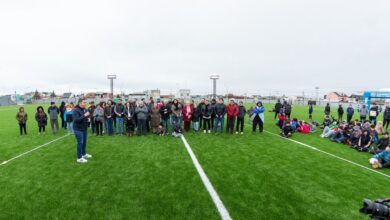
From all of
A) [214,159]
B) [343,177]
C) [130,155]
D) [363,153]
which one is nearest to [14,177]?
[130,155]

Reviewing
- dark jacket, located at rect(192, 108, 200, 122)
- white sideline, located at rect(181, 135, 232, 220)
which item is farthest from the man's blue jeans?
dark jacket, located at rect(192, 108, 200, 122)

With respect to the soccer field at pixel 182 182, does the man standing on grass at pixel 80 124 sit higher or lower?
higher

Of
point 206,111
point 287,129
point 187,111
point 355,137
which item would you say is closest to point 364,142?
point 355,137

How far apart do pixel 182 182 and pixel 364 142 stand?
8.78 m

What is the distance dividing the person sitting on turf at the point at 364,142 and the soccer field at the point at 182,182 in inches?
15.4

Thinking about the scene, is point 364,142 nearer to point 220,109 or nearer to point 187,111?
point 220,109

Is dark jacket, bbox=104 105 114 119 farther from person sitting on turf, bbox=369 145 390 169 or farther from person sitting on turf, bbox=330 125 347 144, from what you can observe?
person sitting on turf, bbox=330 125 347 144

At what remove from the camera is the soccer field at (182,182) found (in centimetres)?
408

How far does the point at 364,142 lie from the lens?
9.20 metres

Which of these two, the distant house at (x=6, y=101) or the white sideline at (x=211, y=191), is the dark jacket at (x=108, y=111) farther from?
the distant house at (x=6, y=101)

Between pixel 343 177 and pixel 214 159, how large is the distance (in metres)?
3.82

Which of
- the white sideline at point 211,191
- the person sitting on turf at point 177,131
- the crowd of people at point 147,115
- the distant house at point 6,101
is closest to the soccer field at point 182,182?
the white sideline at point 211,191

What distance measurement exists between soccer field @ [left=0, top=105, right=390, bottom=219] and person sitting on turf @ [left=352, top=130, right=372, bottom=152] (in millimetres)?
391

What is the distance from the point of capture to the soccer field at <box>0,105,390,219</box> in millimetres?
4082
